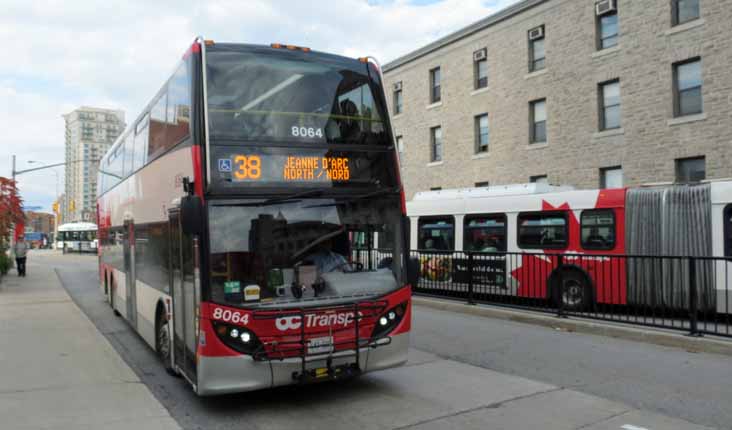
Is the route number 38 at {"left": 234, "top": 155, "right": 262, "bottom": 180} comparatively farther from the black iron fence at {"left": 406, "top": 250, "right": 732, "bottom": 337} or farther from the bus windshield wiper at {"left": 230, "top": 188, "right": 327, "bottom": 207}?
the black iron fence at {"left": 406, "top": 250, "right": 732, "bottom": 337}

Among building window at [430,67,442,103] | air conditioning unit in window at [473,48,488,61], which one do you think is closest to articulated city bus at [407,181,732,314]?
air conditioning unit in window at [473,48,488,61]

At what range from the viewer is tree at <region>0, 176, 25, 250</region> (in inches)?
819

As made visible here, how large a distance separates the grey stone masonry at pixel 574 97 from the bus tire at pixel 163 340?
1643 centimetres

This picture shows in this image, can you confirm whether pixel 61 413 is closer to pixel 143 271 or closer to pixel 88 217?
pixel 143 271

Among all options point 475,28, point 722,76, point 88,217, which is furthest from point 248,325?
point 88,217

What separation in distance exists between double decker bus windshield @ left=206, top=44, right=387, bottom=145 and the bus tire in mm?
3075

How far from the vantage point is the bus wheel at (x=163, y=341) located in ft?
25.3

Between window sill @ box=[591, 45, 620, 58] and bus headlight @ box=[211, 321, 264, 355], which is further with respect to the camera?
window sill @ box=[591, 45, 620, 58]

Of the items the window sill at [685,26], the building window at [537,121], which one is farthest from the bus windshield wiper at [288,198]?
the building window at [537,121]

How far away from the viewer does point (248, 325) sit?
573 centimetres

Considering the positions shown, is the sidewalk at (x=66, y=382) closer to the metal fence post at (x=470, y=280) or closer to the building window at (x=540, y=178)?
the metal fence post at (x=470, y=280)

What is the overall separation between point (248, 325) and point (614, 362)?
5.07 m

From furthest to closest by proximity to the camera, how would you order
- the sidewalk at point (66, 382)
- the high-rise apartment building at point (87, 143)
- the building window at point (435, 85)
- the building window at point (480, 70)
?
the high-rise apartment building at point (87, 143)
the building window at point (435, 85)
the building window at point (480, 70)
the sidewalk at point (66, 382)

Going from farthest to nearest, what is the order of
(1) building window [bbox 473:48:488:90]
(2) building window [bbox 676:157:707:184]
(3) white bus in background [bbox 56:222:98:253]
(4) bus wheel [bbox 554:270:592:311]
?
(3) white bus in background [bbox 56:222:98:253] → (1) building window [bbox 473:48:488:90] → (2) building window [bbox 676:157:707:184] → (4) bus wheel [bbox 554:270:592:311]
